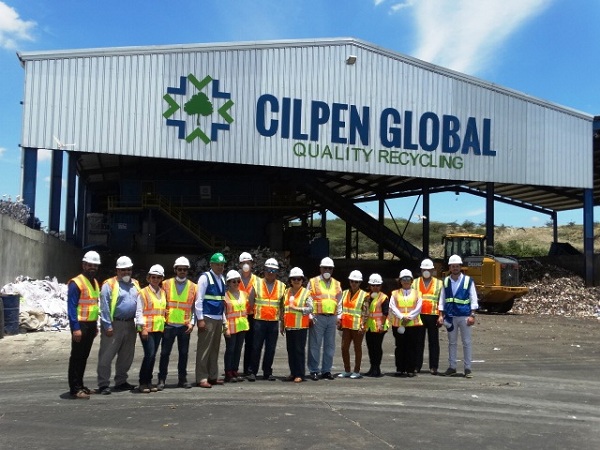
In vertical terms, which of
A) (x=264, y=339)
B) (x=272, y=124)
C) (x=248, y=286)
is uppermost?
(x=272, y=124)

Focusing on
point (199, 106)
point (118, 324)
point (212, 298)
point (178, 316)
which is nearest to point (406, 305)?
point (212, 298)

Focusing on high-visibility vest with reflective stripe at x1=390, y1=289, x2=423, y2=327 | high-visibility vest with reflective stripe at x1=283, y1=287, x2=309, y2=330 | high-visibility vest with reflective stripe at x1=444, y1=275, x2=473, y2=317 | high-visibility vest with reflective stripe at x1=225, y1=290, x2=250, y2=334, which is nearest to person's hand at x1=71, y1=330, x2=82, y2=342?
high-visibility vest with reflective stripe at x1=225, y1=290, x2=250, y2=334

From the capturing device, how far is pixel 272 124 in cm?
2642

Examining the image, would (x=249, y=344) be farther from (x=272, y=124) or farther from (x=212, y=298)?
(x=272, y=124)

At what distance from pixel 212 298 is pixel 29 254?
38.7ft

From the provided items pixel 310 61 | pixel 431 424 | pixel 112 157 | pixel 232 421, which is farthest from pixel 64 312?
pixel 112 157

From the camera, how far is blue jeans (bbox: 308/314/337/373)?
33.3 feet

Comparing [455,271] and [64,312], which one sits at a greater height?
[455,271]

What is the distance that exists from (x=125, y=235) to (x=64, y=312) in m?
18.9

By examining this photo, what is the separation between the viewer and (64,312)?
1723cm

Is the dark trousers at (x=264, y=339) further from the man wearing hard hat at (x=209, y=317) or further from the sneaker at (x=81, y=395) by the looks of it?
the sneaker at (x=81, y=395)

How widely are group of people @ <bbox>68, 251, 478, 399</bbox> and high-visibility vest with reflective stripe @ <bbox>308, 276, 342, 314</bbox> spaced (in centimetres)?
2

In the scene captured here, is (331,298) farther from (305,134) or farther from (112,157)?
(112,157)

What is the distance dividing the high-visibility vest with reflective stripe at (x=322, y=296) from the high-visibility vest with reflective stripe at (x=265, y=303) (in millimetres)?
653
